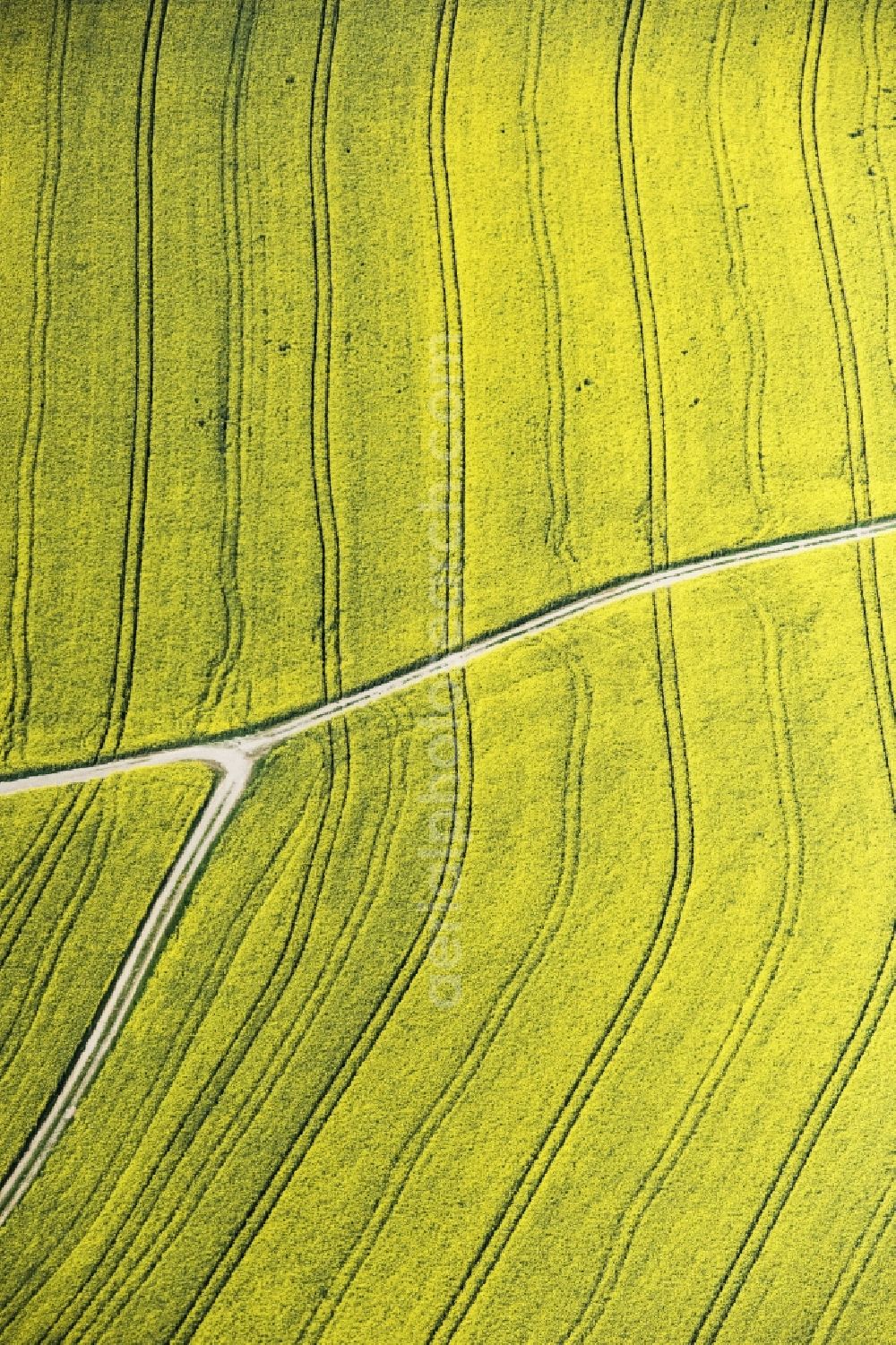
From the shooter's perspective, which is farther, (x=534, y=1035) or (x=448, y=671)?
(x=448, y=671)

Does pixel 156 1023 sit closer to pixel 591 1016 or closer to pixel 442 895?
pixel 442 895

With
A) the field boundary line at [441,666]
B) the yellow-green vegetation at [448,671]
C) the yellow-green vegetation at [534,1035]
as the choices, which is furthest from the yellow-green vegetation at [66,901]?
the yellow-green vegetation at [534,1035]

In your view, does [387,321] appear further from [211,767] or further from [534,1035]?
[534,1035]

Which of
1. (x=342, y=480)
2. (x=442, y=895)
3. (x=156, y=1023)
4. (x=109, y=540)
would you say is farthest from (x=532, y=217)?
(x=156, y=1023)

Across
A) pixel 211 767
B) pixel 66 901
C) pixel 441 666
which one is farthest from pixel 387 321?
pixel 66 901

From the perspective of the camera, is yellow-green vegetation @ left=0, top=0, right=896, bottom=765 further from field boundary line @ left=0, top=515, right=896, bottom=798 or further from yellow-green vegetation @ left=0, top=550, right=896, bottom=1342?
→ yellow-green vegetation @ left=0, top=550, right=896, bottom=1342

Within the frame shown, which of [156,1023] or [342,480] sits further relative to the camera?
[342,480]
